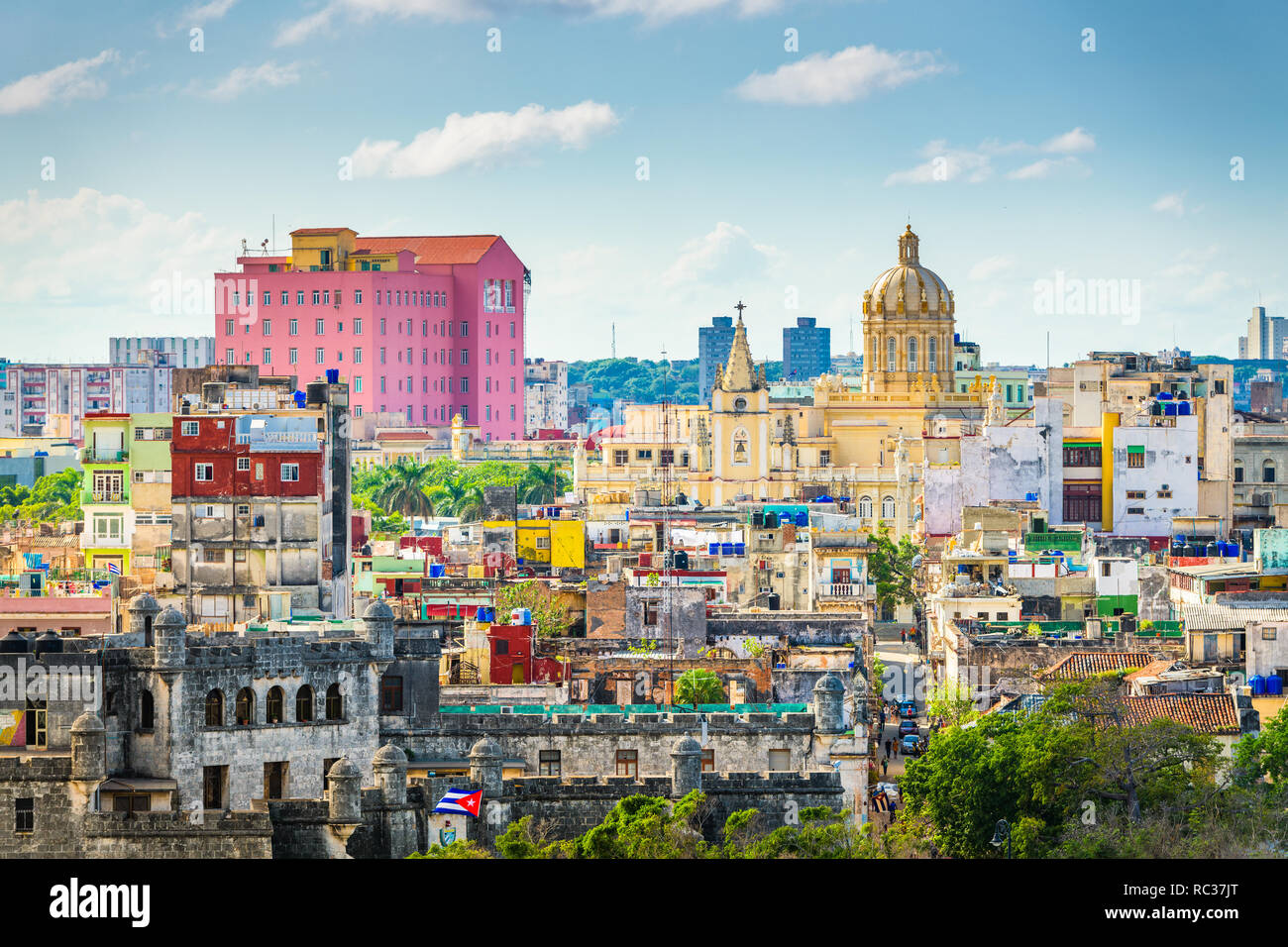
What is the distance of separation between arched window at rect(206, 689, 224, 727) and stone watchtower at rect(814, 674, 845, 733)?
11.6m

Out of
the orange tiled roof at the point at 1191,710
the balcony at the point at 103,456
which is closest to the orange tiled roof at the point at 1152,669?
the orange tiled roof at the point at 1191,710

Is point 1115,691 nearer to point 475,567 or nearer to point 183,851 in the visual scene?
point 183,851

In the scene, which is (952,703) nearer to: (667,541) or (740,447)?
(667,541)

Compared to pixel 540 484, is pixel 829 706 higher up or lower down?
lower down

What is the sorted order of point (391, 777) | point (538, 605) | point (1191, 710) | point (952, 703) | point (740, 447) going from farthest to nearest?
point (740, 447) → point (538, 605) → point (952, 703) → point (1191, 710) → point (391, 777)

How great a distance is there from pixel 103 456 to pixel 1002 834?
137 feet

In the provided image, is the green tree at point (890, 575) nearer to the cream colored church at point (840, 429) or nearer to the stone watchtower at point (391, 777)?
the cream colored church at point (840, 429)

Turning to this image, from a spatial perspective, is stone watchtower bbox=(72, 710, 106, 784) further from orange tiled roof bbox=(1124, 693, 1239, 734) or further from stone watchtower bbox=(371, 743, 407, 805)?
orange tiled roof bbox=(1124, 693, 1239, 734)

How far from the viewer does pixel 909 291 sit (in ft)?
522

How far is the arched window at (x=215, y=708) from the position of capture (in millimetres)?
47344

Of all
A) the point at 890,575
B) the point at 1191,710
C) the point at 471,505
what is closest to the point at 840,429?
the point at 471,505

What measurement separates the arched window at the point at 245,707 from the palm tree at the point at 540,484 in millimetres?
97405

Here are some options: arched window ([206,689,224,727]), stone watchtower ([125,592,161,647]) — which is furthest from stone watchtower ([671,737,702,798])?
stone watchtower ([125,592,161,647])

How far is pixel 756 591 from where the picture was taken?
293ft
